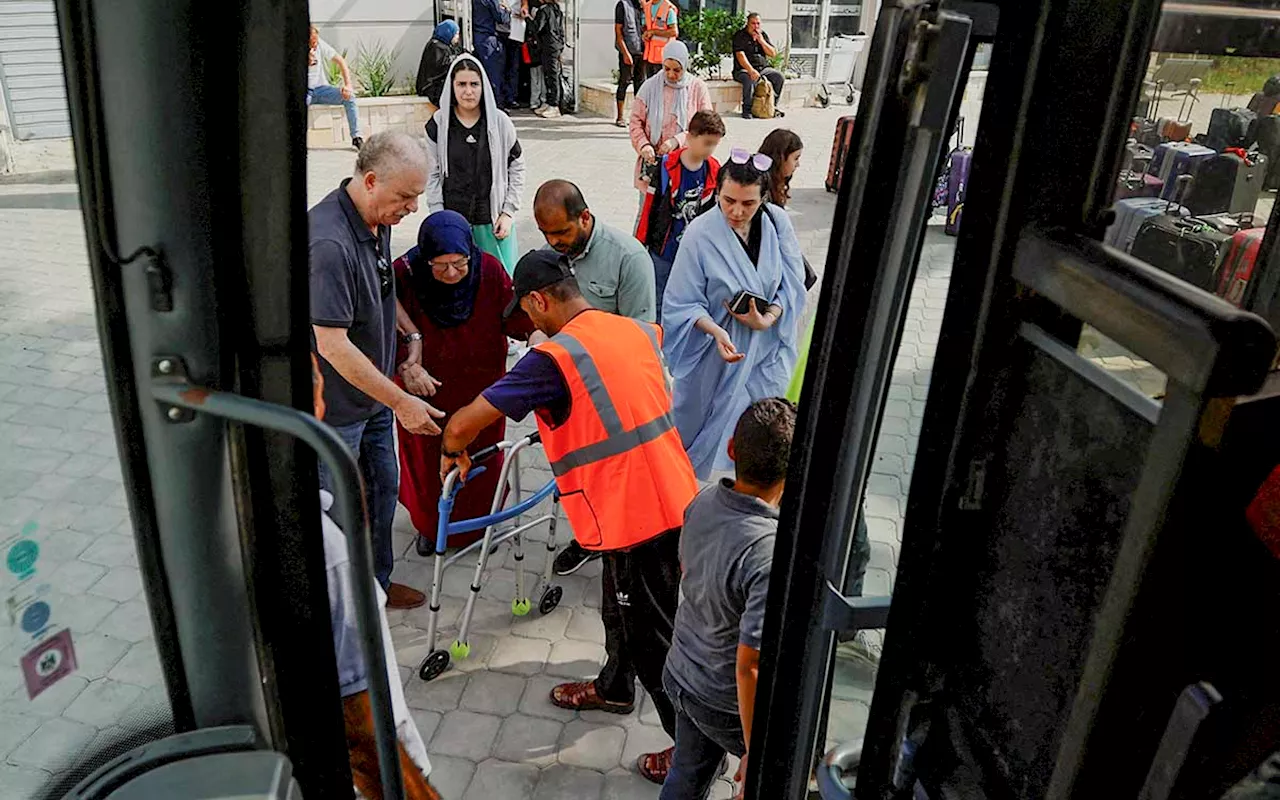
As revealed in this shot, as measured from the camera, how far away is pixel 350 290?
11.1 ft

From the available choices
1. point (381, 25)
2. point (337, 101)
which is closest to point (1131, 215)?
point (337, 101)

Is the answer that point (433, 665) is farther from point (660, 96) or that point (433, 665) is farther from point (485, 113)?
point (660, 96)

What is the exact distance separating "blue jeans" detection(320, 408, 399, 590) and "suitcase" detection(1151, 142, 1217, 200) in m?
2.96

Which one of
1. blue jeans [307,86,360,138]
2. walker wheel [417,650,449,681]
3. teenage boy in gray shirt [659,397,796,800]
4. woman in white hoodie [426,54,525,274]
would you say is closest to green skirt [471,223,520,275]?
woman in white hoodie [426,54,525,274]

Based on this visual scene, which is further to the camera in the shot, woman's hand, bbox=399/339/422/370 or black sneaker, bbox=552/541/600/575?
black sneaker, bbox=552/541/600/575

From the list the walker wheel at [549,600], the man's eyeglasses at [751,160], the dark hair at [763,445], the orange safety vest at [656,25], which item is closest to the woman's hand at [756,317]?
the man's eyeglasses at [751,160]

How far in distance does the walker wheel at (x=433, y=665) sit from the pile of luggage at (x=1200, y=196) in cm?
303

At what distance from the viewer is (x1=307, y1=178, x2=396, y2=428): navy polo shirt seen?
3.31m

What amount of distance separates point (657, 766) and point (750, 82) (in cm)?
1295

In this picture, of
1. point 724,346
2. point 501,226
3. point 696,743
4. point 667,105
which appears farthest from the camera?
point 667,105

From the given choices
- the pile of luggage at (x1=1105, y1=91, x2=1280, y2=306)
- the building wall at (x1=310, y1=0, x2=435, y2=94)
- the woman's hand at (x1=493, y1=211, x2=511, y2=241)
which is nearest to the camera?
the pile of luggage at (x1=1105, y1=91, x2=1280, y2=306)

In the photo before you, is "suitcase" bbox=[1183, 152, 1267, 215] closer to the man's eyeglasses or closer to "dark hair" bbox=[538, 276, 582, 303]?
"dark hair" bbox=[538, 276, 582, 303]

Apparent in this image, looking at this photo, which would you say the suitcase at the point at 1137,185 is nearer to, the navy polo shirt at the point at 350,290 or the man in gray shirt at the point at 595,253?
the navy polo shirt at the point at 350,290

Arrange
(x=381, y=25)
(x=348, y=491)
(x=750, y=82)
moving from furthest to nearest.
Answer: (x=750, y=82), (x=381, y=25), (x=348, y=491)
